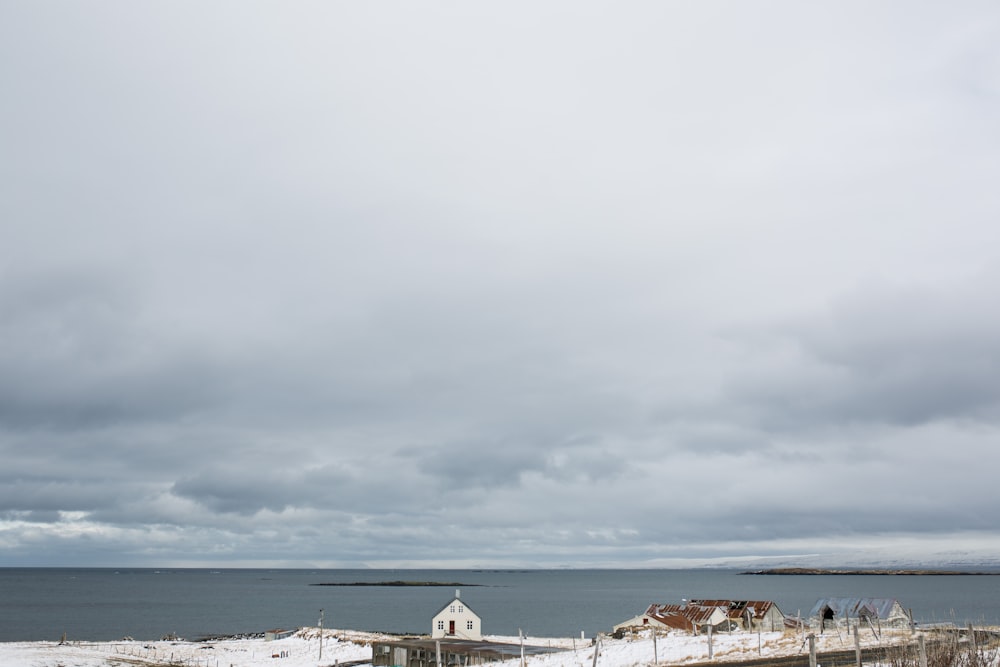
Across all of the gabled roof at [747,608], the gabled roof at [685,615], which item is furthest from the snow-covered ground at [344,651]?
the gabled roof at [747,608]

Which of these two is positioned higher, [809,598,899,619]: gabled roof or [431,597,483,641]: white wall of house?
[809,598,899,619]: gabled roof

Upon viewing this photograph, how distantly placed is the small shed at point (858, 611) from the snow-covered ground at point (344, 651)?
24351 millimetres

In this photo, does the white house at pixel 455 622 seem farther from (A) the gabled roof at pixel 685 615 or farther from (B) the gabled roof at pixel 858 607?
(B) the gabled roof at pixel 858 607

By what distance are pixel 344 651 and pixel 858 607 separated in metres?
53.7

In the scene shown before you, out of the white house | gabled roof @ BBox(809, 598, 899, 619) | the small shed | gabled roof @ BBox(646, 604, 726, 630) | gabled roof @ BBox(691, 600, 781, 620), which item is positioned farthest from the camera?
the white house

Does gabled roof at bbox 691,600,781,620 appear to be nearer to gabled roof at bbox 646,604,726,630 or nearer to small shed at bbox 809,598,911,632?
gabled roof at bbox 646,604,726,630

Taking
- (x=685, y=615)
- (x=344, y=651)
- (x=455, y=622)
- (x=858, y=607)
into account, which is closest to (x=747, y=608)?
(x=685, y=615)

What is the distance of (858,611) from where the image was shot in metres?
79.8

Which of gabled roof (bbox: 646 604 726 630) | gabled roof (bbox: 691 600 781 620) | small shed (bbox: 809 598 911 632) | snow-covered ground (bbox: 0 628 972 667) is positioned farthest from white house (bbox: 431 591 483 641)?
small shed (bbox: 809 598 911 632)

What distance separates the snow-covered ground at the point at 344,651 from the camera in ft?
153

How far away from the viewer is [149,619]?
17212cm

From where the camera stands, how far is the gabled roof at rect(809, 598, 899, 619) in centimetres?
8056

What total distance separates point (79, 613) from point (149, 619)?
27889 millimetres

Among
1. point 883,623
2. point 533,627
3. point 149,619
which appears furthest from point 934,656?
point 149,619
